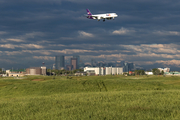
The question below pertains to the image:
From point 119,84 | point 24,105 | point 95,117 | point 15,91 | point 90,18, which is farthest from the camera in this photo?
point 90,18

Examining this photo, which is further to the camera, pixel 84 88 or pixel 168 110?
pixel 84 88

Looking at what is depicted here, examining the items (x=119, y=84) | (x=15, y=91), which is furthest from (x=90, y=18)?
(x=15, y=91)

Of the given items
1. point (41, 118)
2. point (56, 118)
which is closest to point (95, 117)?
point (56, 118)

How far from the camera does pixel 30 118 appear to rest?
106 ft

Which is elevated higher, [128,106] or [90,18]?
[90,18]

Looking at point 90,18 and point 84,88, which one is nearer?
point 84,88

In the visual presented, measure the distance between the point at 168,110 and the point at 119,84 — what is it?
51815mm

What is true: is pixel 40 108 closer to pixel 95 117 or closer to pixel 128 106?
pixel 95 117

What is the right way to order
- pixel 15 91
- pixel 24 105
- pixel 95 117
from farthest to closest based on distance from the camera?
pixel 15 91 < pixel 24 105 < pixel 95 117

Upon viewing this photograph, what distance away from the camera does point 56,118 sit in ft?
103

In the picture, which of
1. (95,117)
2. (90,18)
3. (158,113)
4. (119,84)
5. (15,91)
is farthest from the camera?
(90,18)

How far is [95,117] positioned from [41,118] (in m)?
7.97

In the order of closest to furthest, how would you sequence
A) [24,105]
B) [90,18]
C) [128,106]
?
[128,106] < [24,105] < [90,18]

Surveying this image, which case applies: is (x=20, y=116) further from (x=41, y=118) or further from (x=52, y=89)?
(x=52, y=89)
